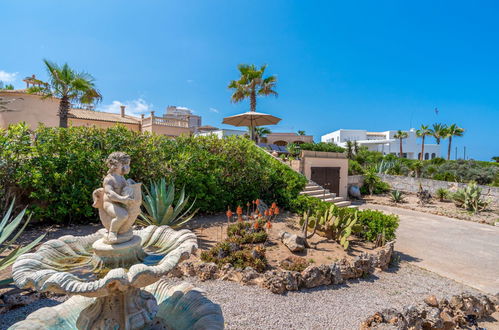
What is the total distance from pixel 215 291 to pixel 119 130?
19.2 ft

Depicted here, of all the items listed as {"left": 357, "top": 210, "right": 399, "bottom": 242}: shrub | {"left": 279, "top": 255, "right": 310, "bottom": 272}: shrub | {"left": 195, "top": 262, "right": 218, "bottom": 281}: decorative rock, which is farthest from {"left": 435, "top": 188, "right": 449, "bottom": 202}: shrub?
{"left": 195, "top": 262, "right": 218, "bottom": 281}: decorative rock

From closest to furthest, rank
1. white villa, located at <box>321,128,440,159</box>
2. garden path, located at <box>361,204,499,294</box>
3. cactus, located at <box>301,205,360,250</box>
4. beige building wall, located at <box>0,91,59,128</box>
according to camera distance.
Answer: garden path, located at <box>361,204,499,294</box>, cactus, located at <box>301,205,360,250</box>, beige building wall, located at <box>0,91,59,128</box>, white villa, located at <box>321,128,440,159</box>

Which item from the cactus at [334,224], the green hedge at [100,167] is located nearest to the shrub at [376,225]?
the cactus at [334,224]

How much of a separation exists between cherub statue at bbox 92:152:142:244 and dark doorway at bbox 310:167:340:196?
12.4 metres

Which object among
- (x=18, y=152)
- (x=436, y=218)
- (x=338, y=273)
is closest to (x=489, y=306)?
(x=338, y=273)

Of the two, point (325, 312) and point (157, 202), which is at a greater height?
point (157, 202)

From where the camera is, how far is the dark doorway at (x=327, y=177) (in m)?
14.1

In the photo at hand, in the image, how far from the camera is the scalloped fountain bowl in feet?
6.06

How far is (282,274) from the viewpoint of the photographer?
15.6 feet

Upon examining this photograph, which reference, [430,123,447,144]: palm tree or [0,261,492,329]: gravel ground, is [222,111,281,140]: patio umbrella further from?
[430,123,447,144]: palm tree

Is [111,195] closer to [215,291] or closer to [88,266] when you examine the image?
[88,266]

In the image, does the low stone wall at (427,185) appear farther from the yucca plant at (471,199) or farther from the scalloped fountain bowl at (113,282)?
the scalloped fountain bowl at (113,282)

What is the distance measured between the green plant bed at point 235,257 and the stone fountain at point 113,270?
2.69 metres

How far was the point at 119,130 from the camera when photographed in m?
7.85
